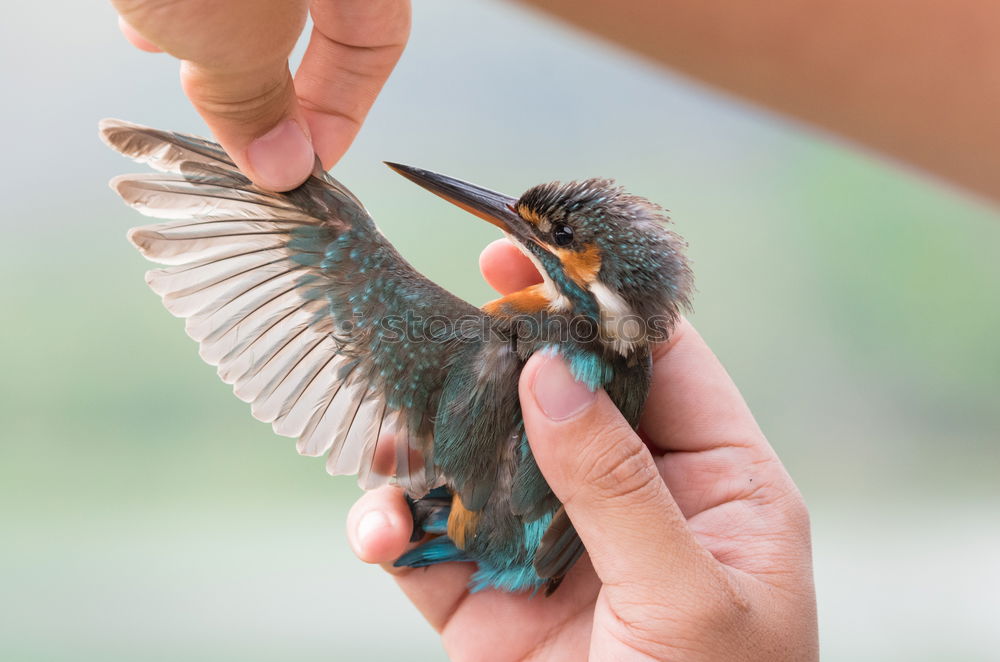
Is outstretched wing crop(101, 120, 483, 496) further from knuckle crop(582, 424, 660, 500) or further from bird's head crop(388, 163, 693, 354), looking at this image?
knuckle crop(582, 424, 660, 500)

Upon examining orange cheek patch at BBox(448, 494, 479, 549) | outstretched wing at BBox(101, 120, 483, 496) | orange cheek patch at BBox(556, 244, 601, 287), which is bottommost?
orange cheek patch at BBox(448, 494, 479, 549)

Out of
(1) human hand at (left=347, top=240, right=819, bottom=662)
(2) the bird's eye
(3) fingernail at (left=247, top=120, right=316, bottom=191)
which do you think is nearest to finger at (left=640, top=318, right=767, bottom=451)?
(1) human hand at (left=347, top=240, right=819, bottom=662)

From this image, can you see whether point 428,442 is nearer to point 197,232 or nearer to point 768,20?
point 197,232

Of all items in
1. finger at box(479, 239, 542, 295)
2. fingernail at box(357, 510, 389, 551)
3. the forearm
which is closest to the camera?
fingernail at box(357, 510, 389, 551)

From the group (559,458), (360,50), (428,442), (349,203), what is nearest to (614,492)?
(559,458)

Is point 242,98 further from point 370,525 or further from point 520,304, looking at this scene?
point 370,525

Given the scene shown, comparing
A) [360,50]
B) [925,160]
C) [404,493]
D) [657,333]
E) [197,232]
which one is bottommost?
[404,493]
